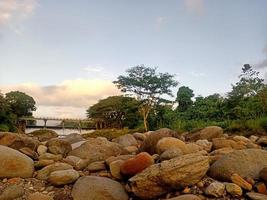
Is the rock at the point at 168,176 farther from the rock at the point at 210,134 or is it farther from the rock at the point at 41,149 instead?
the rock at the point at 210,134

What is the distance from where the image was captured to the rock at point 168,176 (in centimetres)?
578

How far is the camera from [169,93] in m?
32.8

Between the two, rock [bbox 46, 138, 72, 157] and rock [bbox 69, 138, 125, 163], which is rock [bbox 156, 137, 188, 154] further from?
rock [bbox 46, 138, 72, 157]

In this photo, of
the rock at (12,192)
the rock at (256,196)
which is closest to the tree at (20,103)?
the rock at (12,192)

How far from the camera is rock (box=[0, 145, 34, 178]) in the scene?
23.2ft

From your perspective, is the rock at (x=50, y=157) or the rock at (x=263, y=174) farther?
the rock at (x=50, y=157)

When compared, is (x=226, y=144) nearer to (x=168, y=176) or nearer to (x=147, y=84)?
(x=168, y=176)

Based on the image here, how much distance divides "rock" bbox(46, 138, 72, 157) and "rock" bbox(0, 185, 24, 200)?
2.11 m

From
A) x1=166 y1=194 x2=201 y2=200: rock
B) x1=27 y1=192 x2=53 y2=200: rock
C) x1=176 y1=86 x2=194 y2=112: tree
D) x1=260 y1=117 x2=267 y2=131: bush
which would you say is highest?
x1=176 y1=86 x2=194 y2=112: tree

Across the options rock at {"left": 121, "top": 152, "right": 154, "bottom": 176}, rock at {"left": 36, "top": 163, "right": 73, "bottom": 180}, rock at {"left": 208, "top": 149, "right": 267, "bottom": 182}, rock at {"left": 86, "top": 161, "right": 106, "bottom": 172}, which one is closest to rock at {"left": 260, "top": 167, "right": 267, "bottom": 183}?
rock at {"left": 208, "top": 149, "right": 267, "bottom": 182}

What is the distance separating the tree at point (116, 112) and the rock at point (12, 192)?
24.9 meters

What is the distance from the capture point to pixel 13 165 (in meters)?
7.16

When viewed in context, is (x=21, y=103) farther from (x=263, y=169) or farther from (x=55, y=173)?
→ (x=263, y=169)

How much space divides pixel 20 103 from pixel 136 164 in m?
31.9
